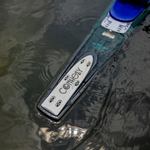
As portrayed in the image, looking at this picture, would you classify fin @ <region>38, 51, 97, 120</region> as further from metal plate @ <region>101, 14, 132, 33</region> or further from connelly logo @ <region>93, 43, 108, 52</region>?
metal plate @ <region>101, 14, 132, 33</region>

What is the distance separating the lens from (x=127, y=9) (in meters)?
2.53

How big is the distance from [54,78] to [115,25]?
1.31m

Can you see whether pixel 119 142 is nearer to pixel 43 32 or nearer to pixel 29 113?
pixel 29 113

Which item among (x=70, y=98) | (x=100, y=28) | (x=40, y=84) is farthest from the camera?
(x=100, y=28)

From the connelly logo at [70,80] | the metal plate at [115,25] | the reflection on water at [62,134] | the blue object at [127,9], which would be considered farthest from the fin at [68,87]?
the blue object at [127,9]

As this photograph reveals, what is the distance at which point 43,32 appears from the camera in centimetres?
253

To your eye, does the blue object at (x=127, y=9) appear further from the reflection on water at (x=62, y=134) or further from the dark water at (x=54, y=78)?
the reflection on water at (x=62, y=134)

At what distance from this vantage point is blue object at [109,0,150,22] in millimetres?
2471

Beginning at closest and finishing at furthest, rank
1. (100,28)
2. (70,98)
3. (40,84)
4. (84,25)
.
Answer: (70,98)
(40,84)
(100,28)
(84,25)

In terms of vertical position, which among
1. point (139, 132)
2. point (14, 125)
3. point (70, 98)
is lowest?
point (14, 125)

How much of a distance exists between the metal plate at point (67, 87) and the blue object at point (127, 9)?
38.4 inches

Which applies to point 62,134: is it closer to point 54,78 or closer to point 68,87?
point 68,87

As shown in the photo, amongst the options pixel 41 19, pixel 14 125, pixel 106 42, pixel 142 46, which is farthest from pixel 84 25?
pixel 14 125

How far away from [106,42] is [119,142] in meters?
1.35
